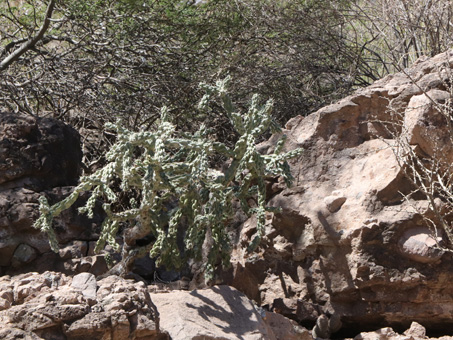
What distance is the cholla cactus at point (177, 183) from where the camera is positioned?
3.88 meters

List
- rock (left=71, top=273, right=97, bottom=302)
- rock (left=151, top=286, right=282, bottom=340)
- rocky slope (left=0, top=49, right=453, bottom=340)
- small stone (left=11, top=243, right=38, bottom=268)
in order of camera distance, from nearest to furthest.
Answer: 1. rock (left=71, top=273, right=97, bottom=302)
2. rock (left=151, top=286, right=282, bottom=340)
3. rocky slope (left=0, top=49, right=453, bottom=340)
4. small stone (left=11, top=243, right=38, bottom=268)

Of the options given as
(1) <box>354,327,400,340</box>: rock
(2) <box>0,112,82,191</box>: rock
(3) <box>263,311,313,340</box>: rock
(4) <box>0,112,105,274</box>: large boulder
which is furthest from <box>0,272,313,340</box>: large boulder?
(2) <box>0,112,82,191</box>: rock

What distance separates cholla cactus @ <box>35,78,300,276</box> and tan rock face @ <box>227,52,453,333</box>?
40 centimetres

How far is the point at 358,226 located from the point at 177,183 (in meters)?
1.16

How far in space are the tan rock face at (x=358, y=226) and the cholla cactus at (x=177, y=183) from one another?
397 mm

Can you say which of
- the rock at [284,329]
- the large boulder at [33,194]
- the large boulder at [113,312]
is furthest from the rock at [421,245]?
the large boulder at [33,194]

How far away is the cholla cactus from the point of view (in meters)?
3.88

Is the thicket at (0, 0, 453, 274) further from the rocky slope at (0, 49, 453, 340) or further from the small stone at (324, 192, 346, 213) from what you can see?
the small stone at (324, 192, 346, 213)

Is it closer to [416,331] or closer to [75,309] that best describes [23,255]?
[75,309]

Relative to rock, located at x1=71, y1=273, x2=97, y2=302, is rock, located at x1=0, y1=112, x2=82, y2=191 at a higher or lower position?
higher

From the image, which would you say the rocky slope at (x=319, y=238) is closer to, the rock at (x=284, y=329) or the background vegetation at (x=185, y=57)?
the rock at (x=284, y=329)

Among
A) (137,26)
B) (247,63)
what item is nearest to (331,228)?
(247,63)

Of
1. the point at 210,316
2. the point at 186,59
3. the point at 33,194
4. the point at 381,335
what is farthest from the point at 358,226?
the point at 186,59

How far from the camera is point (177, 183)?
4.01 m
